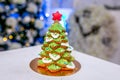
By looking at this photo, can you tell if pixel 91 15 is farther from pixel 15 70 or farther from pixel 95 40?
pixel 15 70

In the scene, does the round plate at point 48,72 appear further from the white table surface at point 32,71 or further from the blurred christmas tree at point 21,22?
the blurred christmas tree at point 21,22

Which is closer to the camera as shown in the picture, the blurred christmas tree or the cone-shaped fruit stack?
the cone-shaped fruit stack

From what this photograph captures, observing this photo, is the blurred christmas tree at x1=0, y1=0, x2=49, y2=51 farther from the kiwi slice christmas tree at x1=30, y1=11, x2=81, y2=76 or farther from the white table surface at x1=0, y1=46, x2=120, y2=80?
the kiwi slice christmas tree at x1=30, y1=11, x2=81, y2=76

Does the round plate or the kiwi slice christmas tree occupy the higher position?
the kiwi slice christmas tree

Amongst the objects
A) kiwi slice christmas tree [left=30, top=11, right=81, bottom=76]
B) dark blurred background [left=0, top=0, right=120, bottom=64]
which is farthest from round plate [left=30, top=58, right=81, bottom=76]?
dark blurred background [left=0, top=0, right=120, bottom=64]

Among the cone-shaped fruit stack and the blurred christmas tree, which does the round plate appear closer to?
the cone-shaped fruit stack

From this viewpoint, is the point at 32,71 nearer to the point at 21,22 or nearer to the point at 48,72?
the point at 48,72
